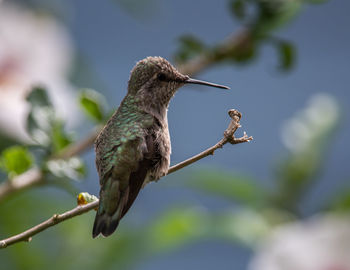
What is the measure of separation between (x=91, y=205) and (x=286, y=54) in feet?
2.14

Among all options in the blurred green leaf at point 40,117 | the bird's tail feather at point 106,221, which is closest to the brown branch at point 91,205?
the bird's tail feather at point 106,221

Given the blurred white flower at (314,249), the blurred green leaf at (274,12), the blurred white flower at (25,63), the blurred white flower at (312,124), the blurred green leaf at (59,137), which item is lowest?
the blurred green leaf at (59,137)

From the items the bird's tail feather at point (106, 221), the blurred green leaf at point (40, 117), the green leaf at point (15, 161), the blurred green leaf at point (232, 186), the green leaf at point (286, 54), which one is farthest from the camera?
the blurred green leaf at point (232, 186)

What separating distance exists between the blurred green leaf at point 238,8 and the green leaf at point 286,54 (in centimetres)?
9

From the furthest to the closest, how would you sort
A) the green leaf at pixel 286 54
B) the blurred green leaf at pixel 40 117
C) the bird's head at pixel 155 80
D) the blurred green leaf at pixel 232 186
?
the blurred green leaf at pixel 232 186
the green leaf at pixel 286 54
the blurred green leaf at pixel 40 117
the bird's head at pixel 155 80

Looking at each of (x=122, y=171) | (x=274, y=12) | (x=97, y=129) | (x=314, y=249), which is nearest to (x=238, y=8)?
(x=274, y=12)

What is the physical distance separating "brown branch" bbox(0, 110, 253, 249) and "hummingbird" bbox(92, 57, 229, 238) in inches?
0.8

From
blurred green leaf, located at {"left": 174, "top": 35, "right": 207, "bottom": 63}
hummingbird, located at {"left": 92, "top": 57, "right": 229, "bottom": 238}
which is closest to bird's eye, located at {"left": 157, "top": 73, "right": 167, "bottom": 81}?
hummingbird, located at {"left": 92, "top": 57, "right": 229, "bottom": 238}

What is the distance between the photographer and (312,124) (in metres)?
1.64

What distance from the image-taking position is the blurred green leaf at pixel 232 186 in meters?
1.54

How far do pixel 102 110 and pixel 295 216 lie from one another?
2.31ft

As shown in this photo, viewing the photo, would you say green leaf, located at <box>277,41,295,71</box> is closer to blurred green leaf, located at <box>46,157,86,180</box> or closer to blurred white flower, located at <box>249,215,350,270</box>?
blurred white flower, located at <box>249,215,350,270</box>

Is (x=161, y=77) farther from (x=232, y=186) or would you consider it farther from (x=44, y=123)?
(x=232, y=186)

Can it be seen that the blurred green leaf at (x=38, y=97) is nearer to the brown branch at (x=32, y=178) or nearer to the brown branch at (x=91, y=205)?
the brown branch at (x=32, y=178)
